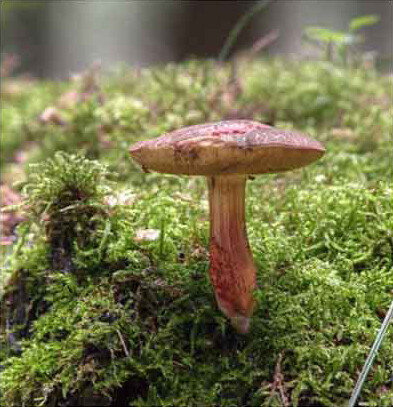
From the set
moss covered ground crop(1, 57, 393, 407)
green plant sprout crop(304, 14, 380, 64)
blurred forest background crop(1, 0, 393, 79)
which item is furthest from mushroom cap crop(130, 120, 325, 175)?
blurred forest background crop(1, 0, 393, 79)

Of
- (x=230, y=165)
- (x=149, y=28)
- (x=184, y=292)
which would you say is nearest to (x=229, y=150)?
(x=230, y=165)

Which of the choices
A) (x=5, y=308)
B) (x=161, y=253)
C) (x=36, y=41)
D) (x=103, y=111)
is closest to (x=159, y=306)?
(x=161, y=253)

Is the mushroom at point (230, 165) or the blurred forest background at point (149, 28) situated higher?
the blurred forest background at point (149, 28)

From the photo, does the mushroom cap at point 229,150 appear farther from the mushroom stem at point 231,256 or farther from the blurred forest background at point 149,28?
the blurred forest background at point 149,28

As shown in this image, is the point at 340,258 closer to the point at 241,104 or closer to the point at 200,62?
the point at 241,104

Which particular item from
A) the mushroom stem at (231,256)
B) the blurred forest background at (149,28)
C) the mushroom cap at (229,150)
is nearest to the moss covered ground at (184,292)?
the mushroom stem at (231,256)

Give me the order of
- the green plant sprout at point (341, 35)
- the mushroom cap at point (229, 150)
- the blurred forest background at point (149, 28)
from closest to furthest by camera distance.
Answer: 1. the mushroom cap at point (229, 150)
2. the green plant sprout at point (341, 35)
3. the blurred forest background at point (149, 28)

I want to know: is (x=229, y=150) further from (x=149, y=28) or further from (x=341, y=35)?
(x=149, y=28)
